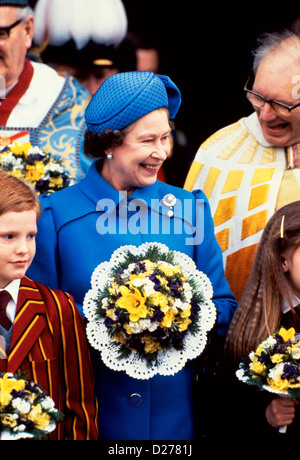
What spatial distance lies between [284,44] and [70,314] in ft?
5.63

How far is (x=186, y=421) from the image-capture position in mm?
3201

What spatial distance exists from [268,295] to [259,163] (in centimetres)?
94

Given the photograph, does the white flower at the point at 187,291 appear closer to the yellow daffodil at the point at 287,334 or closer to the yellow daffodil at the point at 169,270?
the yellow daffodil at the point at 169,270

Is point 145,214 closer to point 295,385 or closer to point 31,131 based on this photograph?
point 295,385

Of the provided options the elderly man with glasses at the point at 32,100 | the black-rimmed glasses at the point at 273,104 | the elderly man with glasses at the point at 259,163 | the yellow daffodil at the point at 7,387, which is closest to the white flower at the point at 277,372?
the yellow daffodil at the point at 7,387

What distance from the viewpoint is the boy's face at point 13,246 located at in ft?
9.27

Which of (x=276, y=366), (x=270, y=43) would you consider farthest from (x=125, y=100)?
(x=276, y=366)

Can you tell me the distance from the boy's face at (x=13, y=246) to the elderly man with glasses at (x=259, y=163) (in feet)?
4.35

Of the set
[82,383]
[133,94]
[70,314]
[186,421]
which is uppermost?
[133,94]

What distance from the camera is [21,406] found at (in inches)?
99.8

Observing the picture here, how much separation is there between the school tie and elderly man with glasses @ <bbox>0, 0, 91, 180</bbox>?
1.68 m

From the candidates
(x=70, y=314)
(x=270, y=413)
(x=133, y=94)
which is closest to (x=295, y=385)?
(x=270, y=413)

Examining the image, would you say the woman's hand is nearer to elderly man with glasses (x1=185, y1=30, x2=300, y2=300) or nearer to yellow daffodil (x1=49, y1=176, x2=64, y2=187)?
elderly man with glasses (x1=185, y1=30, x2=300, y2=300)

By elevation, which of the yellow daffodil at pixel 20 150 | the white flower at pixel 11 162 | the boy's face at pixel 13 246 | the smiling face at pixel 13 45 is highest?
the smiling face at pixel 13 45
